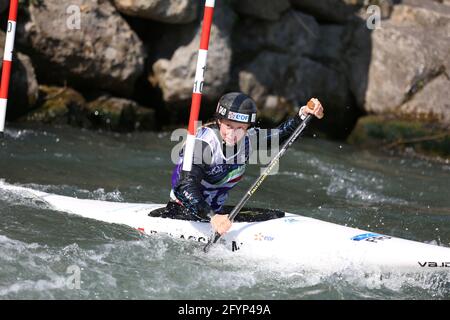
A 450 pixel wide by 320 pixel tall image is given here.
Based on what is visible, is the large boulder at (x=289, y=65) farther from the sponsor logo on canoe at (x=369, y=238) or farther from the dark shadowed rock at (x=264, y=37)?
the sponsor logo on canoe at (x=369, y=238)

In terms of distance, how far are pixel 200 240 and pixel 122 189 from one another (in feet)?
7.62

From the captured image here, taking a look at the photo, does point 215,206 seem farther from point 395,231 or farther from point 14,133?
point 14,133

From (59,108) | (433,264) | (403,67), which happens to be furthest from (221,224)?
(403,67)

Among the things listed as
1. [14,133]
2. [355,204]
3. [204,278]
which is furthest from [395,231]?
[14,133]

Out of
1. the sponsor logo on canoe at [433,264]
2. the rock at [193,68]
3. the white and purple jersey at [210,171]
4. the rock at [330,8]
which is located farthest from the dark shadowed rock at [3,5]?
the sponsor logo on canoe at [433,264]

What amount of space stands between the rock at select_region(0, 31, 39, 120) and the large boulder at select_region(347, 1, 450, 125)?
549 centimetres

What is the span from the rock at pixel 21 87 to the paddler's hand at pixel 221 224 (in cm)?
573

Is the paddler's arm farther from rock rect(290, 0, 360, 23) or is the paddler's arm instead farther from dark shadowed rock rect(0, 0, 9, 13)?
rock rect(290, 0, 360, 23)

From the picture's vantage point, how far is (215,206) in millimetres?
6031

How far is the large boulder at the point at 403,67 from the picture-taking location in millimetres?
12156

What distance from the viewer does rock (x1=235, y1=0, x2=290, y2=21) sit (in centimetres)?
1212

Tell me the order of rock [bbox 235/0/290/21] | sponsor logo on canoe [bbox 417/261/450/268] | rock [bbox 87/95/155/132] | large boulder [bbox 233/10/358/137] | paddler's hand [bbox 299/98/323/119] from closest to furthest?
sponsor logo on canoe [bbox 417/261/450/268] < paddler's hand [bbox 299/98/323/119] < rock [bbox 87/95/155/132] < rock [bbox 235/0/290/21] < large boulder [bbox 233/10/358/137]

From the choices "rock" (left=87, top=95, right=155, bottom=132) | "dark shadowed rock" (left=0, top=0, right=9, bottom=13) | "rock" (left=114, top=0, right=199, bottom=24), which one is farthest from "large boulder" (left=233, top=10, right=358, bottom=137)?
"dark shadowed rock" (left=0, top=0, right=9, bottom=13)

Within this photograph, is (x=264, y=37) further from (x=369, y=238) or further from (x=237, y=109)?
(x=369, y=238)
